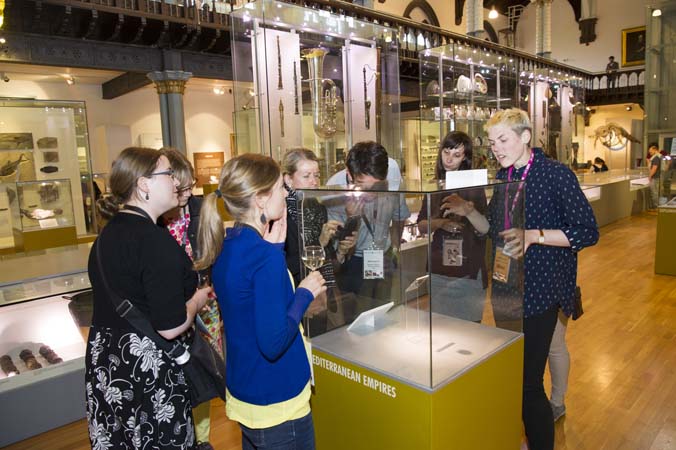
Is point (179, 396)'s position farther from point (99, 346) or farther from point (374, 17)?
point (374, 17)

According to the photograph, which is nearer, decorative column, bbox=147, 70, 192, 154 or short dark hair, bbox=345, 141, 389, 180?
short dark hair, bbox=345, 141, 389, 180

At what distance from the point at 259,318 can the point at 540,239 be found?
1.28 meters

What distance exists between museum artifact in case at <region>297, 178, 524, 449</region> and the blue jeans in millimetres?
274

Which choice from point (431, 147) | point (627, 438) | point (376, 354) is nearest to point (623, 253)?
point (431, 147)

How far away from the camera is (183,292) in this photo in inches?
62.9

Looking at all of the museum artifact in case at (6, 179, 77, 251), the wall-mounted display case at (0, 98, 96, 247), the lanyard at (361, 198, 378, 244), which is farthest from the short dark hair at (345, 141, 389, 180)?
the wall-mounted display case at (0, 98, 96, 247)

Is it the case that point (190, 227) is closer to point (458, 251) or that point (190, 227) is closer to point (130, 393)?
point (130, 393)

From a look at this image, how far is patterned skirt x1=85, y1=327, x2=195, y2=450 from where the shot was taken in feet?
5.23

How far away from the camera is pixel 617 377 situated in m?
3.37

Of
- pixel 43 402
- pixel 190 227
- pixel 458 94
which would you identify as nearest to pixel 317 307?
pixel 190 227

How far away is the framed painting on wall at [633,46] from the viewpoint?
19.2 m

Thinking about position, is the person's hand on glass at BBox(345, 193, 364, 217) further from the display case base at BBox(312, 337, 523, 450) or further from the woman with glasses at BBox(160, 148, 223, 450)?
the woman with glasses at BBox(160, 148, 223, 450)

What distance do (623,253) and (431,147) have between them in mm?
3517

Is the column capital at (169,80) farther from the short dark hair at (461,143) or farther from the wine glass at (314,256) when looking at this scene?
the wine glass at (314,256)
